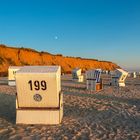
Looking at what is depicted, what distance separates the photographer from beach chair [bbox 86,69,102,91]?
21.1 meters

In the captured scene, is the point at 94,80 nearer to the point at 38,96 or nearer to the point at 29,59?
the point at 38,96

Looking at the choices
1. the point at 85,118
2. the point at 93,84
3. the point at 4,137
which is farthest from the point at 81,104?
the point at 93,84

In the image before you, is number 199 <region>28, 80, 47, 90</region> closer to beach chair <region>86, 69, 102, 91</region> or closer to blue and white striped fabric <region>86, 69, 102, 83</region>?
beach chair <region>86, 69, 102, 91</region>

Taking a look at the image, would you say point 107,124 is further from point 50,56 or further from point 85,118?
point 50,56

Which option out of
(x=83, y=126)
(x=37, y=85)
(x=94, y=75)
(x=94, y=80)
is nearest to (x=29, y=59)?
(x=94, y=75)

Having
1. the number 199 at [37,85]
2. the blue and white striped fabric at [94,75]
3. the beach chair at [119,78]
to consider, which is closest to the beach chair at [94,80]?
the blue and white striped fabric at [94,75]

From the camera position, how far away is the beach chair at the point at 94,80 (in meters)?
21.1

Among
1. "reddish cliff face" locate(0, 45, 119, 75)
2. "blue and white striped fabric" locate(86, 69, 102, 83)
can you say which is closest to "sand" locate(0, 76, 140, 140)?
"blue and white striped fabric" locate(86, 69, 102, 83)

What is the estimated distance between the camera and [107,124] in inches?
359

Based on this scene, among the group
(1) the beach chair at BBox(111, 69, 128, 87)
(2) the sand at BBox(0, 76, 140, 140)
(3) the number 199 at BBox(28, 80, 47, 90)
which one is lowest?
(2) the sand at BBox(0, 76, 140, 140)

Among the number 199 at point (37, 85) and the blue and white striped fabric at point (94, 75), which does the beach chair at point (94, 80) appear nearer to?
the blue and white striped fabric at point (94, 75)

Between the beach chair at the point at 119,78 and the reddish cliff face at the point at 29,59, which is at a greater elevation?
the reddish cliff face at the point at 29,59

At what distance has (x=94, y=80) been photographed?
2133 centimetres

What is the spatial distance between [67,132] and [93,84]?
13.3 meters
